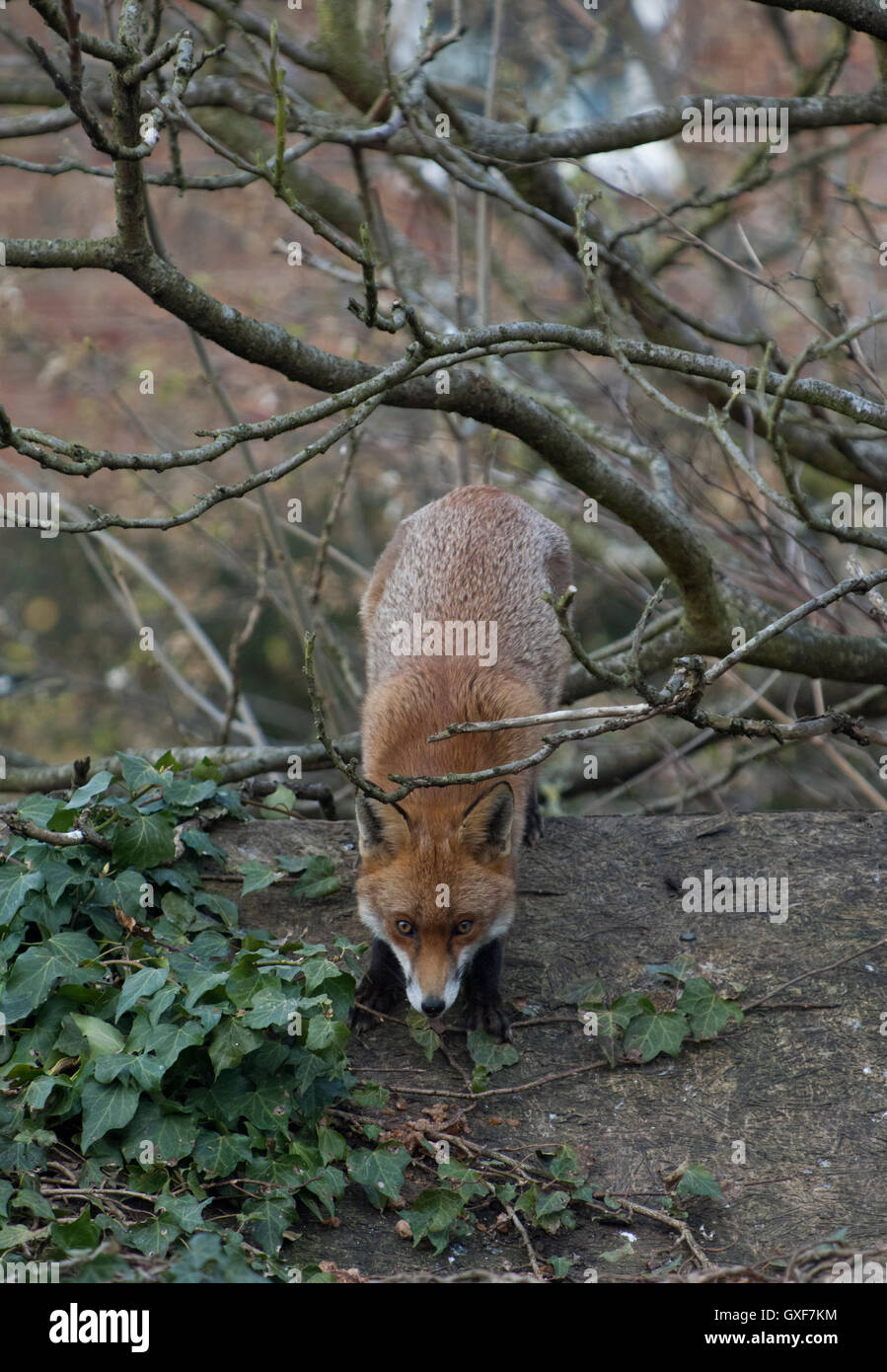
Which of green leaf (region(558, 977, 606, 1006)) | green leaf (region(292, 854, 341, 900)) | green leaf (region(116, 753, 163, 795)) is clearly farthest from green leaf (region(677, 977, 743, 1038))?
green leaf (region(116, 753, 163, 795))

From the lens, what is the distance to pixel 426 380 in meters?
5.67

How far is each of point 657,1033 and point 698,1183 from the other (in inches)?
30.7

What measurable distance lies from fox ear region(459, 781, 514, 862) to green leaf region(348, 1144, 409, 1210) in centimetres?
143

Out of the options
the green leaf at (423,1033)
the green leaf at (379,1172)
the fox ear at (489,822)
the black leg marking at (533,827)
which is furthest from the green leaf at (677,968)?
the green leaf at (379,1172)

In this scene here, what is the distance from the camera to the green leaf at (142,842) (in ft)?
18.1

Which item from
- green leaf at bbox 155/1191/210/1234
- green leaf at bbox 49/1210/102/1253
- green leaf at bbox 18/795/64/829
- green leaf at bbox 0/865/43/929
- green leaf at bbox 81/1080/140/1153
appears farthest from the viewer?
green leaf at bbox 18/795/64/829

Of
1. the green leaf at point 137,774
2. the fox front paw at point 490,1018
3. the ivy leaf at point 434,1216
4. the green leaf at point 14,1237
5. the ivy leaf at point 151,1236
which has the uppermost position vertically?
the green leaf at point 137,774

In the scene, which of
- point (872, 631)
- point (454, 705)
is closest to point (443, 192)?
point (872, 631)

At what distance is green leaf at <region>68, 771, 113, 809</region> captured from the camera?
5.55 m

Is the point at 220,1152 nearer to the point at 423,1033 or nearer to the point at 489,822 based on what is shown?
the point at 423,1033

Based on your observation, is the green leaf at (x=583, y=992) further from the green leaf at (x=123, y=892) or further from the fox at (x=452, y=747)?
the green leaf at (x=123, y=892)

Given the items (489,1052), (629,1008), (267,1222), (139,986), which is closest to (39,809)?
(139,986)

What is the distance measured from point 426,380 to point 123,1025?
10.0 feet

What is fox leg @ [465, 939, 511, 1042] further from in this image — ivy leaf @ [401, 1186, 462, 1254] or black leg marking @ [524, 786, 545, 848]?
black leg marking @ [524, 786, 545, 848]
